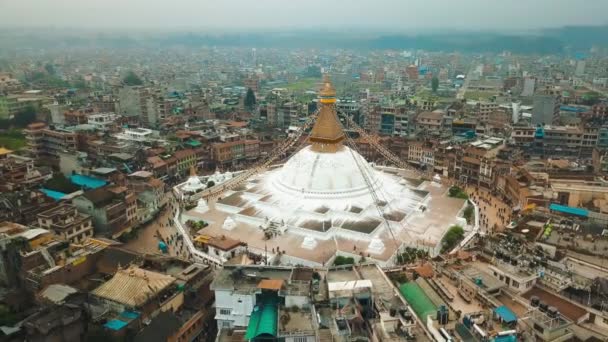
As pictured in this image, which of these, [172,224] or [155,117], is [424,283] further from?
[155,117]

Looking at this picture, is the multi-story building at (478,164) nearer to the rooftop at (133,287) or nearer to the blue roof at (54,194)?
the rooftop at (133,287)

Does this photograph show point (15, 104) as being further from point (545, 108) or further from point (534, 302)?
point (545, 108)

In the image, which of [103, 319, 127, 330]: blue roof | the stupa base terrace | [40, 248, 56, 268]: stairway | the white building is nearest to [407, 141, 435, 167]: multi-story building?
the stupa base terrace

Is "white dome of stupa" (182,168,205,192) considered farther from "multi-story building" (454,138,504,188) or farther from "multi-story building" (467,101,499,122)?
"multi-story building" (467,101,499,122)

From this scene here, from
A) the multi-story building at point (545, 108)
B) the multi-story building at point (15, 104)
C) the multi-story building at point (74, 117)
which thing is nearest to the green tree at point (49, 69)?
the multi-story building at point (15, 104)

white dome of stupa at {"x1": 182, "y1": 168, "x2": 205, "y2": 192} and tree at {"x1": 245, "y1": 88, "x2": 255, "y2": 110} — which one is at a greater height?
tree at {"x1": 245, "y1": 88, "x2": 255, "y2": 110}

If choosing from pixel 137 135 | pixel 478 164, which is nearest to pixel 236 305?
pixel 478 164

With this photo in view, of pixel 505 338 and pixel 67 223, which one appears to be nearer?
pixel 505 338
